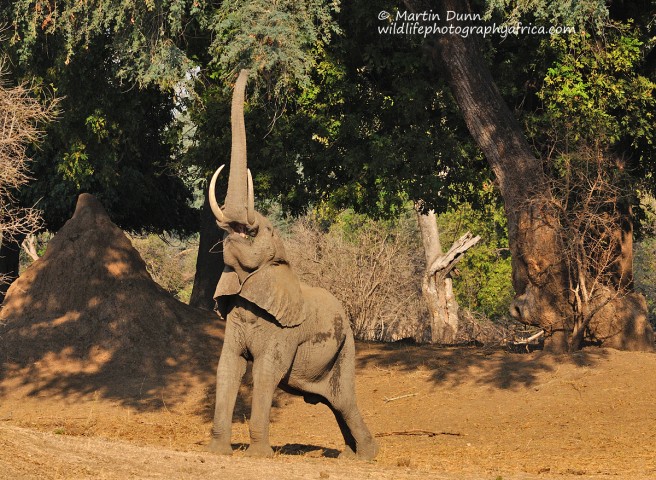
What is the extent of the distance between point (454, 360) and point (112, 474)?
10253 mm

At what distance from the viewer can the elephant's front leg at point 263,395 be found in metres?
11.8

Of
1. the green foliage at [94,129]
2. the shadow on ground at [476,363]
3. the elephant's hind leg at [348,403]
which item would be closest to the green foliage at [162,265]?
the green foliage at [94,129]

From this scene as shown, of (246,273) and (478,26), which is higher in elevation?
(478,26)

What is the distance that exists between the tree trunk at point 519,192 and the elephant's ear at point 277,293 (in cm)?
737

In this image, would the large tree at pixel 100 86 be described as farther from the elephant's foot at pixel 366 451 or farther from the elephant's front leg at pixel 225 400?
the elephant's foot at pixel 366 451

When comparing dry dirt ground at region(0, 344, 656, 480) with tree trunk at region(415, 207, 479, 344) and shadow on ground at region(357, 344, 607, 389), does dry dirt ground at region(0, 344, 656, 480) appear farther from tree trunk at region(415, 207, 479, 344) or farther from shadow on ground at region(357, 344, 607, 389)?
tree trunk at region(415, 207, 479, 344)

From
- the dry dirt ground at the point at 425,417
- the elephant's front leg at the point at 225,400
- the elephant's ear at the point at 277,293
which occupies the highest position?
the elephant's ear at the point at 277,293

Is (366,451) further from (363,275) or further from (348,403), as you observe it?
(363,275)

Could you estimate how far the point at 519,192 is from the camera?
18.9 m

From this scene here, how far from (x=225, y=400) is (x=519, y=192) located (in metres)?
8.57

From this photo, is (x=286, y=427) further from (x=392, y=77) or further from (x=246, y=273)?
(x=392, y=77)

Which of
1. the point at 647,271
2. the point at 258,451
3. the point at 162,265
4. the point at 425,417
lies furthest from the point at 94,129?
the point at 647,271

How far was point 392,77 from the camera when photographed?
886 inches

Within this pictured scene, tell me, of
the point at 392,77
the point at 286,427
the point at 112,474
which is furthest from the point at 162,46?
the point at 112,474
